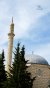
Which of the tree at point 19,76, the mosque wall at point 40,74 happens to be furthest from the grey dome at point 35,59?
the tree at point 19,76

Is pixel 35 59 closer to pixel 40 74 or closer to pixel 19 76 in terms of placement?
pixel 40 74

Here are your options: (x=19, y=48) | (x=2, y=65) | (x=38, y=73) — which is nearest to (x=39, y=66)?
(x=38, y=73)

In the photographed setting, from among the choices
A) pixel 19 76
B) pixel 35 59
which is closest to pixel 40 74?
pixel 35 59

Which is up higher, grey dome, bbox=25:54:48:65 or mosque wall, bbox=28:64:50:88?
grey dome, bbox=25:54:48:65

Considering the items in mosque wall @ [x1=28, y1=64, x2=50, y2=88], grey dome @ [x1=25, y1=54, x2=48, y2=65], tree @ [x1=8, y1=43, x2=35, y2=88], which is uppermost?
grey dome @ [x1=25, y1=54, x2=48, y2=65]

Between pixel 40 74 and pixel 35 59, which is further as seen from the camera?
pixel 35 59

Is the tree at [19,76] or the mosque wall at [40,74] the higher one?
the mosque wall at [40,74]

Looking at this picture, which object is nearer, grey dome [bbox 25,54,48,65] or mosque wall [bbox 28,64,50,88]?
mosque wall [bbox 28,64,50,88]

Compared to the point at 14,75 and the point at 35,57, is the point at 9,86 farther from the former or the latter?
the point at 35,57

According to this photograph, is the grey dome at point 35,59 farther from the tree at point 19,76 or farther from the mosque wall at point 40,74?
the tree at point 19,76

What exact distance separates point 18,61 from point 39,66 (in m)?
16.4

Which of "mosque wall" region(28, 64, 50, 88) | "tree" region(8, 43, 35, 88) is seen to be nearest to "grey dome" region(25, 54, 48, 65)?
"mosque wall" region(28, 64, 50, 88)

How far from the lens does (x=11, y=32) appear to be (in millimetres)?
36719

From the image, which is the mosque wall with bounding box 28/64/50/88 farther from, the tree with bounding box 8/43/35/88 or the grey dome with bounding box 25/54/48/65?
the tree with bounding box 8/43/35/88
